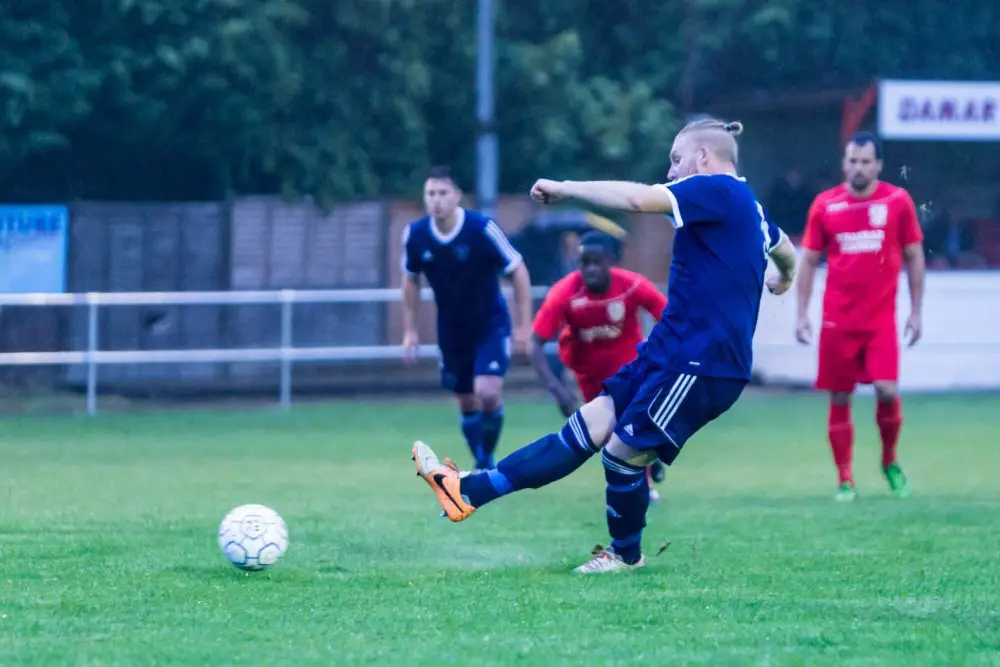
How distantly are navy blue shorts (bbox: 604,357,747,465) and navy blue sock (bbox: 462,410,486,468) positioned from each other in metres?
4.44

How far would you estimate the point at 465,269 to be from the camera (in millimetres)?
11094

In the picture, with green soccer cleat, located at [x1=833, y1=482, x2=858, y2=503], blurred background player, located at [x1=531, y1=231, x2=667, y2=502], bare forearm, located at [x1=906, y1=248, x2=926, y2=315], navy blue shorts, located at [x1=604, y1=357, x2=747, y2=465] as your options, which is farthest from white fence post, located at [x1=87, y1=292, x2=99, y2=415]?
navy blue shorts, located at [x1=604, y1=357, x2=747, y2=465]

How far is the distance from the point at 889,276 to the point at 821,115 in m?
12.7

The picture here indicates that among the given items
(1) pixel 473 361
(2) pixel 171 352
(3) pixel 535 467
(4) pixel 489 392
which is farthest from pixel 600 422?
(2) pixel 171 352

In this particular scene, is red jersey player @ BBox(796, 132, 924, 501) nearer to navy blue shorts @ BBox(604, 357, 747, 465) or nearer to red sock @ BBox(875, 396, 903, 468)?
red sock @ BBox(875, 396, 903, 468)

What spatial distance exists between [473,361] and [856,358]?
2445 millimetres

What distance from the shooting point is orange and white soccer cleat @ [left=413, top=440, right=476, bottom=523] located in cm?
704

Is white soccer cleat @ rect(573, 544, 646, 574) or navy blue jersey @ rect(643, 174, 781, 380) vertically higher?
navy blue jersey @ rect(643, 174, 781, 380)

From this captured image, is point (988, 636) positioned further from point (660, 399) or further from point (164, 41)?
point (164, 41)

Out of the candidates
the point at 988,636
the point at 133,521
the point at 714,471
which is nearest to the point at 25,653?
the point at 988,636

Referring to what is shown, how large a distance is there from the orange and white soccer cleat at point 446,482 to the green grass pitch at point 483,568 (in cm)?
27

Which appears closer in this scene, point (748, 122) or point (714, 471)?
point (714, 471)

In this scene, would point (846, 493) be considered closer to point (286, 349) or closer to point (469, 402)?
point (469, 402)

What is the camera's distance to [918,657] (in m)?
5.40
